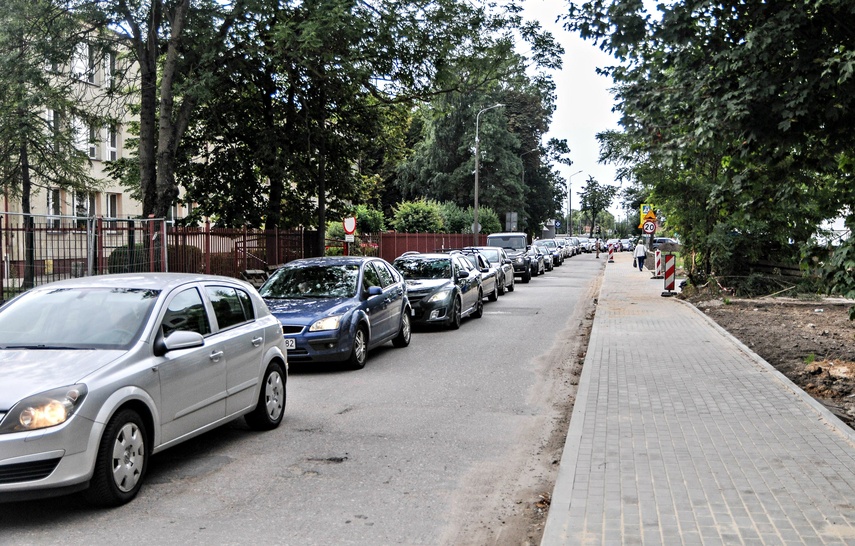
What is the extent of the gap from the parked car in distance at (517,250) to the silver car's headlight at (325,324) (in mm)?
24657

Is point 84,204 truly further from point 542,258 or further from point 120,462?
point 120,462

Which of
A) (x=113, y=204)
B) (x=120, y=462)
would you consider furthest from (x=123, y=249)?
(x=113, y=204)

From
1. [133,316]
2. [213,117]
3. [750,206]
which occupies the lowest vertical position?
[133,316]

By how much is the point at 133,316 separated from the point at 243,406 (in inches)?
55.9

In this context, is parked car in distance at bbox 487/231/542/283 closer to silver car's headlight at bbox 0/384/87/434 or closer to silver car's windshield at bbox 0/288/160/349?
silver car's windshield at bbox 0/288/160/349

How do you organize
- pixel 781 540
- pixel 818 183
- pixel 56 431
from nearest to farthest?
pixel 781 540 < pixel 56 431 < pixel 818 183

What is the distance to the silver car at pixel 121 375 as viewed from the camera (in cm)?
500

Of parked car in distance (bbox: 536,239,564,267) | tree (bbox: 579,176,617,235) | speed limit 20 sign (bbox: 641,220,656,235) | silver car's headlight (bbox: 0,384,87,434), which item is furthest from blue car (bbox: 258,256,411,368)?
tree (bbox: 579,176,617,235)

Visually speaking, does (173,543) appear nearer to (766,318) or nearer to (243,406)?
(243,406)

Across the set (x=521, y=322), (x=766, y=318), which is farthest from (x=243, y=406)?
(x=766, y=318)

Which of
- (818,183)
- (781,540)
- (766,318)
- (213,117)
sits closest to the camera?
(781,540)

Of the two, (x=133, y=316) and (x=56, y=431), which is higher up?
(x=133, y=316)

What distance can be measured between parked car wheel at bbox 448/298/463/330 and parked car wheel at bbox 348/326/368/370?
4731mm

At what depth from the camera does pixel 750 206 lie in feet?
38.0
